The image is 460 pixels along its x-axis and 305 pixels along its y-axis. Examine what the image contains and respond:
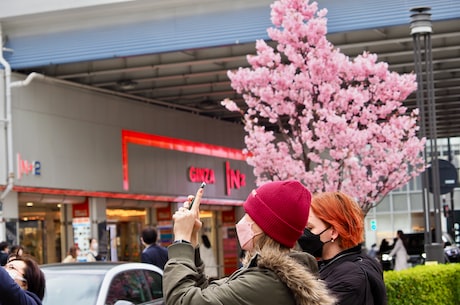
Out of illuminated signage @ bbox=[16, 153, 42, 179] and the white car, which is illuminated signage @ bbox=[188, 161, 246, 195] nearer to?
illuminated signage @ bbox=[16, 153, 42, 179]

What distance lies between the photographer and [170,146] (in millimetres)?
29844

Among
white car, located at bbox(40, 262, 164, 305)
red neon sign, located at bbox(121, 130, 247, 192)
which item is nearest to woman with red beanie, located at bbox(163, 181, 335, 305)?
white car, located at bbox(40, 262, 164, 305)

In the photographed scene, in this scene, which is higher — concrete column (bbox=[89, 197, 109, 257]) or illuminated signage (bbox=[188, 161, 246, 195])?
illuminated signage (bbox=[188, 161, 246, 195])

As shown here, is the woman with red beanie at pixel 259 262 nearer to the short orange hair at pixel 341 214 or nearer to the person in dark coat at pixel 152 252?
the short orange hair at pixel 341 214

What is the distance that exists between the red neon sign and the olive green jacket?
78.0ft

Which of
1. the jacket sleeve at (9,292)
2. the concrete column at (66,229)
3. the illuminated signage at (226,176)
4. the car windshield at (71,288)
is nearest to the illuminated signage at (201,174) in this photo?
the illuminated signage at (226,176)

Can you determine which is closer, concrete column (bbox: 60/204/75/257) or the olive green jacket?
the olive green jacket

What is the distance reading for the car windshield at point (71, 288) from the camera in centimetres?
912

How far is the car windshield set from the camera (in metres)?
9.12

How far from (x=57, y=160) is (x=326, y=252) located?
65.4 feet

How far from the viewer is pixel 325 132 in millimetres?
14734

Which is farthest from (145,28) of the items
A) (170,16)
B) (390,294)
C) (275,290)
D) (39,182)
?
(275,290)

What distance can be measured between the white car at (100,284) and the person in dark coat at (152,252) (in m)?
1.99

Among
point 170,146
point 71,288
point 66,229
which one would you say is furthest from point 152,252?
point 170,146
